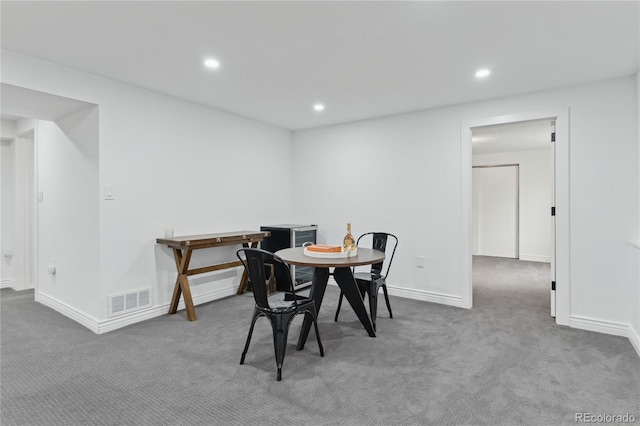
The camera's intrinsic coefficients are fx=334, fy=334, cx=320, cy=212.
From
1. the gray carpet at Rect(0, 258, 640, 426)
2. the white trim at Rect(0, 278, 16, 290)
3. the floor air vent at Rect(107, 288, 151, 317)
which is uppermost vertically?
the floor air vent at Rect(107, 288, 151, 317)

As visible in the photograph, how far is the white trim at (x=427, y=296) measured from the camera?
154 inches

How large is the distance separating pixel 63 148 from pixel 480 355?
4487mm

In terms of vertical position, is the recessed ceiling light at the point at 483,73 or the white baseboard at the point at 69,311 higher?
the recessed ceiling light at the point at 483,73

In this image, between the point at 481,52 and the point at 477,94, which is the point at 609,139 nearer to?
the point at 477,94

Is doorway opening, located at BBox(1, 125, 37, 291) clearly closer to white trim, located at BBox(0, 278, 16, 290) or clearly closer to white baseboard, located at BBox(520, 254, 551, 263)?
white trim, located at BBox(0, 278, 16, 290)

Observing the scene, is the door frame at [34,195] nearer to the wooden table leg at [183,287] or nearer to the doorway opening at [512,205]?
the wooden table leg at [183,287]

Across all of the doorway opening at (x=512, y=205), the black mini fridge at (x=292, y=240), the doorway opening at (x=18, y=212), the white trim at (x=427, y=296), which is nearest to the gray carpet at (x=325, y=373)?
the white trim at (x=427, y=296)

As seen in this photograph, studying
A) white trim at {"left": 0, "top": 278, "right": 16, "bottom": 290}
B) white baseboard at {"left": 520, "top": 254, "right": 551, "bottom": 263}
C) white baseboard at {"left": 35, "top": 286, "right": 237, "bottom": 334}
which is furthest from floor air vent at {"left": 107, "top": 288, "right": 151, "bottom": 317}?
white baseboard at {"left": 520, "top": 254, "right": 551, "bottom": 263}

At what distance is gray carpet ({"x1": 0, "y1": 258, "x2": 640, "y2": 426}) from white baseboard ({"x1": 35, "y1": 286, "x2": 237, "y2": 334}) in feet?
0.31

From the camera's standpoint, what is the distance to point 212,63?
2.76 metres

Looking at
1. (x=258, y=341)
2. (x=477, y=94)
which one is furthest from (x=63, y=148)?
(x=477, y=94)

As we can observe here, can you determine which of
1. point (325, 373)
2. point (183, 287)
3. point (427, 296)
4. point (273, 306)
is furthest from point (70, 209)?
point (427, 296)

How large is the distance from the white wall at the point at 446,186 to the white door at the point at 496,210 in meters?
4.28

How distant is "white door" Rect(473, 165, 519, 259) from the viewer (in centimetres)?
732
